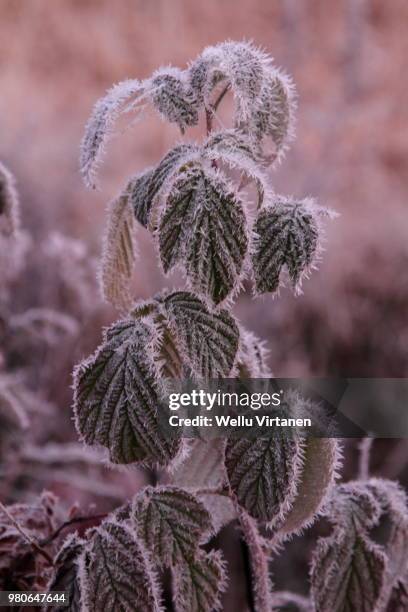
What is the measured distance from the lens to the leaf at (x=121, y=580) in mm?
845

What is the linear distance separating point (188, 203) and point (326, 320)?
3.03 m

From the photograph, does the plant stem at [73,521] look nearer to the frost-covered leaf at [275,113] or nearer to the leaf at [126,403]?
the leaf at [126,403]

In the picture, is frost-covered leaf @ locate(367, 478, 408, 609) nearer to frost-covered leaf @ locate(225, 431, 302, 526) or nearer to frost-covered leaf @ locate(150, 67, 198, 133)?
frost-covered leaf @ locate(225, 431, 302, 526)

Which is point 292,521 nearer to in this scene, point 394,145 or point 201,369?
A: point 201,369

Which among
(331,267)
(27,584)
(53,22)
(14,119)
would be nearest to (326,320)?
(331,267)

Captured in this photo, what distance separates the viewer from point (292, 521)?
2.86 feet

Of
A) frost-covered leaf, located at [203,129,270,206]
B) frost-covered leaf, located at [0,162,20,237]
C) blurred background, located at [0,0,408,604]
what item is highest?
blurred background, located at [0,0,408,604]

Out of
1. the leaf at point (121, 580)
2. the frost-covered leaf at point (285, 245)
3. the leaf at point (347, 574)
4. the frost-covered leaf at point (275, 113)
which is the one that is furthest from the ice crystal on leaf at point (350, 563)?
the frost-covered leaf at point (275, 113)

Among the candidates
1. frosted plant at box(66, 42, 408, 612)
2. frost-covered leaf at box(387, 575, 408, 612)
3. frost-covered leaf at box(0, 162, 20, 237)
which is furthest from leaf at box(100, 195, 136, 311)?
frost-covered leaf at box(387, 575, 408, 612)

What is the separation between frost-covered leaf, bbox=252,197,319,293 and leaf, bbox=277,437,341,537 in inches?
8.8

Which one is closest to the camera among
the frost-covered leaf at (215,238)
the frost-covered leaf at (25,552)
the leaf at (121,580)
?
the frost-covered leaf at (215,238)

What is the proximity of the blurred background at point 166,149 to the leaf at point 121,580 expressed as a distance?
55cm

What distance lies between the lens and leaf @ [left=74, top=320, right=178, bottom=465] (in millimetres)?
808

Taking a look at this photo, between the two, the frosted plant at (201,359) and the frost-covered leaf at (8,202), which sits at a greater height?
the frost-covered leaf at (8,202)
